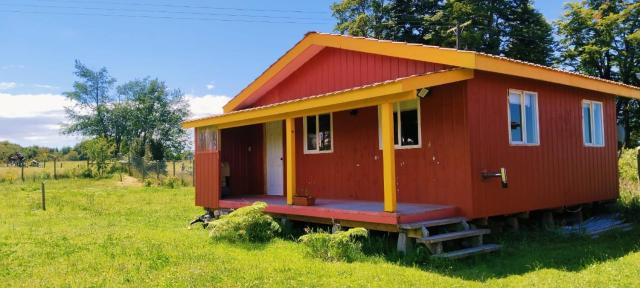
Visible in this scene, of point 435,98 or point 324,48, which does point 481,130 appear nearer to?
point 435,98

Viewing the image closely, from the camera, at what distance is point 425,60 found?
8.76 m

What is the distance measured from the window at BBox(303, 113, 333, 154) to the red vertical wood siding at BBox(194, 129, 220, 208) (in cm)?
203

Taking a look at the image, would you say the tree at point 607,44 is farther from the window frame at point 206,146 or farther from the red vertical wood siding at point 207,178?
the red vertical wood siding at point 207,178

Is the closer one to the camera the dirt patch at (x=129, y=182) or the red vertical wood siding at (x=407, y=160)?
the red vertical wood siding at (x=407, y=160)

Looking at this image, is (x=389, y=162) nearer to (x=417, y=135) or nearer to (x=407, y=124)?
(x=417, y=135)

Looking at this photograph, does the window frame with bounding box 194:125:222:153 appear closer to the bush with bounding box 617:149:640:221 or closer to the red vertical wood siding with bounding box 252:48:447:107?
the red vertical wood siding with bounding box 252:48:447:107

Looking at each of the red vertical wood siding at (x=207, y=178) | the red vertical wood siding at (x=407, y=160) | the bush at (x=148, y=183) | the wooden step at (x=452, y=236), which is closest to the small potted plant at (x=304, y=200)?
the red vertical wood siding at (x=407, y=160)

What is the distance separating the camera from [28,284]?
6.52m

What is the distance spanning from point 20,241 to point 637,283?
9.54m

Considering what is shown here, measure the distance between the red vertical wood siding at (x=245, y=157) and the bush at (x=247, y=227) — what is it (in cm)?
388

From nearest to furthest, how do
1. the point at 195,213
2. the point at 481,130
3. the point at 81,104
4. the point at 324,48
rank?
the point at 481,130 < the point at 324,48 < the point at 195,213 < the point at 81,104

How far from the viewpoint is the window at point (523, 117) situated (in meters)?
9.15

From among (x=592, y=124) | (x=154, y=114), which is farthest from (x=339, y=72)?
(x=154, y=114)

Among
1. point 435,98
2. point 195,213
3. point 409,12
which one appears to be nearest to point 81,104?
point 409,12
